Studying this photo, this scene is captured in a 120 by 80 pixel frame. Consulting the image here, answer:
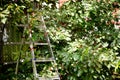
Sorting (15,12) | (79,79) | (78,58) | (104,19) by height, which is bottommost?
(79,79)

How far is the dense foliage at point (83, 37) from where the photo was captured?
530 centimetres

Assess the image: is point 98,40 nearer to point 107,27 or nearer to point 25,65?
point 107,27

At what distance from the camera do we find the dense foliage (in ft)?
17.4

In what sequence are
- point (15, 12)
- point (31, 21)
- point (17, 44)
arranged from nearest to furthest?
point (15, 12) → point (31, 21) → point (17, 44)

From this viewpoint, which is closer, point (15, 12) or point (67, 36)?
point (15, 12)

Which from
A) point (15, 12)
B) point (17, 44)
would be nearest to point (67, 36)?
point (17, 44)

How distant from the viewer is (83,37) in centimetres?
618

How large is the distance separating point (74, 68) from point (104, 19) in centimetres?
119

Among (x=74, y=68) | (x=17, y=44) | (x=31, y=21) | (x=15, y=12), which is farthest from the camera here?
(x=17, y=44)

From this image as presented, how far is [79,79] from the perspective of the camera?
18.9ft

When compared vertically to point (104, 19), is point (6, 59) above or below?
below

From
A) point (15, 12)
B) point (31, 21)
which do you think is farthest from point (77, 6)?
point (15, 12)

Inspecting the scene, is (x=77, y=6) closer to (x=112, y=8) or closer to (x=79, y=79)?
(x=112, y=8)

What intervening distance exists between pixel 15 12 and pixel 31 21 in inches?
20.7
